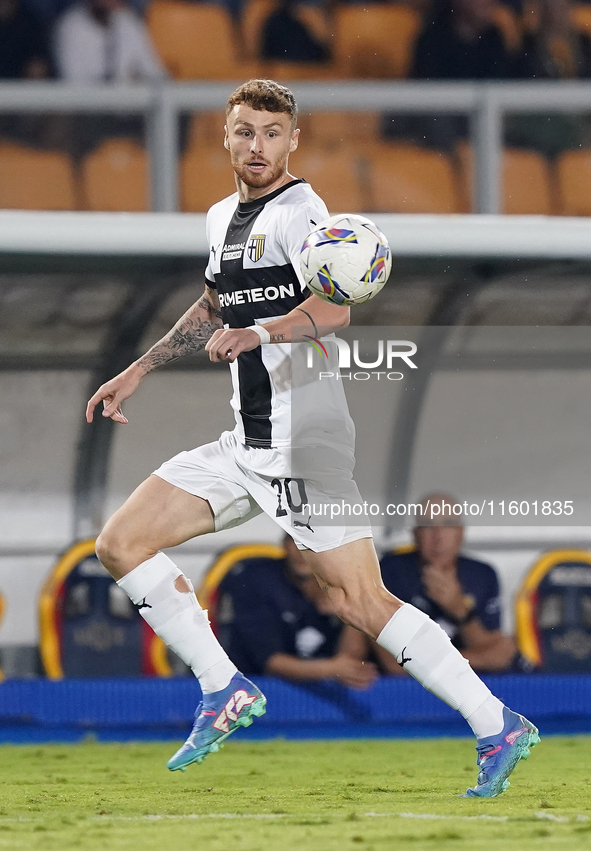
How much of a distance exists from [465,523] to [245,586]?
3.78 feet

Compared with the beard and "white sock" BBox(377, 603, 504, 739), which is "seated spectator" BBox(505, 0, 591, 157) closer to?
the beard

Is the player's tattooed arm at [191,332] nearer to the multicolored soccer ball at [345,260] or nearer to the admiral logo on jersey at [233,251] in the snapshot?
the admiral logo on jersey at [233,251]

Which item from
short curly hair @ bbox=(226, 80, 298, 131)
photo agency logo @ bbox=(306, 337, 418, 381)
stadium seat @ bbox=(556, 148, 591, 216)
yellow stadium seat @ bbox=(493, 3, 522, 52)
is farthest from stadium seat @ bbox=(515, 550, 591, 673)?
short curly hair @ bbox=(226, 80, 298, 131)

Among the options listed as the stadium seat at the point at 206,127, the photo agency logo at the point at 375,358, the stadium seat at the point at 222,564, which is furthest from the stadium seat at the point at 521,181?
the stadium seat at the point at 222,564

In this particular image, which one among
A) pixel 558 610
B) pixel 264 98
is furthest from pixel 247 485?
pixel 558 610

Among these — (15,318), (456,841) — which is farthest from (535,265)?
(456,841)

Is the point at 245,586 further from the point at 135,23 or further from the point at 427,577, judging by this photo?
the point at 135,23

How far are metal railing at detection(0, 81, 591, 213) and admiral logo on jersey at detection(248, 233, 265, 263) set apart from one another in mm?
2482

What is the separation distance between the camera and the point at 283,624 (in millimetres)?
6777

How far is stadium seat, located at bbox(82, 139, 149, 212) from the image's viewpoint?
6.37 m

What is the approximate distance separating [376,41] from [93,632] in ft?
11.4

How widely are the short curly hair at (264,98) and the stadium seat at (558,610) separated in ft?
11.8

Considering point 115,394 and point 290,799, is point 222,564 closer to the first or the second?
point 290,799

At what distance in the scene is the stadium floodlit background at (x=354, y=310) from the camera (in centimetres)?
643
